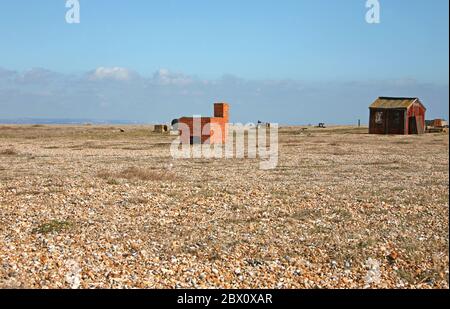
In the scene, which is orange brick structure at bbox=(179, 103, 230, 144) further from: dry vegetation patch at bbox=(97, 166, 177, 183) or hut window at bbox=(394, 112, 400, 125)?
dry vegetation patch at bbox=(97, 166, 177, 183)

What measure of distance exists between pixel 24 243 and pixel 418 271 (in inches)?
301

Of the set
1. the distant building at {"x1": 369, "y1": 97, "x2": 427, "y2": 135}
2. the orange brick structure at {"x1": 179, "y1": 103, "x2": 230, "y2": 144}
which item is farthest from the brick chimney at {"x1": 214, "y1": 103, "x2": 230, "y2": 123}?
the distant building at {"x1": 369, "y1": 97, "x2": 427, "y2": 135}

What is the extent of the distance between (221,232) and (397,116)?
51953 millimetres

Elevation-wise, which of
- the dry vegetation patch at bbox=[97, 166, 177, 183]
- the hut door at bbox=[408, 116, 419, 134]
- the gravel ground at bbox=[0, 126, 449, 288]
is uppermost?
the hut door at bbox=[408, 116, 419, 134]

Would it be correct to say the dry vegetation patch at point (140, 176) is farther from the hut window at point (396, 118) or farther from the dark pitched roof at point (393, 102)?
the dark pitched roof at point (393, 102)

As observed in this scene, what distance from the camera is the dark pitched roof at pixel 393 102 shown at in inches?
2299

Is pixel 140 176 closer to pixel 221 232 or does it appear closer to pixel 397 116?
pixel 221 232

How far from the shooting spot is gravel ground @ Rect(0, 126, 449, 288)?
8.73 m

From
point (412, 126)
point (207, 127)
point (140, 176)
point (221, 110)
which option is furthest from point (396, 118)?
point (140, 176)

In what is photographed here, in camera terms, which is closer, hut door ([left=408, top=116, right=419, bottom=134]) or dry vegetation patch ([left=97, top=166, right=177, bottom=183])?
dry vegetation patch ([left=97, top=166, right=177, bottom=183])

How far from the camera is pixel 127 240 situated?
34.8 feet

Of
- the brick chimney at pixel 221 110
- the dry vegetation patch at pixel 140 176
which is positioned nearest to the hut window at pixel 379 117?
the brick chimney at pixel 221 110

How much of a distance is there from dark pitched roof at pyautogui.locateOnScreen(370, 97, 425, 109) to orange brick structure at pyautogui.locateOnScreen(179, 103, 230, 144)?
22266 mm
